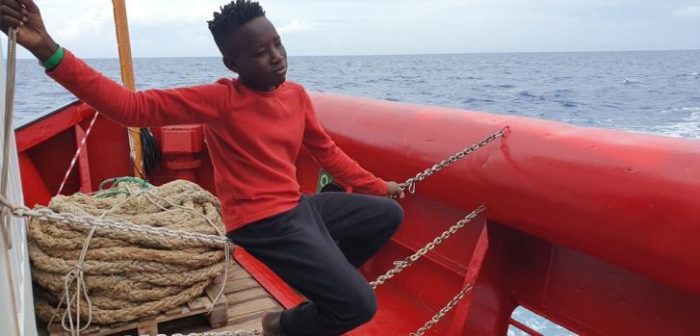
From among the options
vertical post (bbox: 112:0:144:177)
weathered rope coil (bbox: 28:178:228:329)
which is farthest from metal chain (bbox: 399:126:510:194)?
vertical post (bbox: 112:0:144:177)

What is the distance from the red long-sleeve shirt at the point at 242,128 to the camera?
1.72m

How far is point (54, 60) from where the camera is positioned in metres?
1.45

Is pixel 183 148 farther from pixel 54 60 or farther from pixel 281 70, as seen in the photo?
pixel 54 60

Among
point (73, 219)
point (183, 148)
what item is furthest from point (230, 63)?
point (183, 148)

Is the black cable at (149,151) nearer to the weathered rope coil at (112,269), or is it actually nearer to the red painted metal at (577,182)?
the weathered rope coil at (112,269)

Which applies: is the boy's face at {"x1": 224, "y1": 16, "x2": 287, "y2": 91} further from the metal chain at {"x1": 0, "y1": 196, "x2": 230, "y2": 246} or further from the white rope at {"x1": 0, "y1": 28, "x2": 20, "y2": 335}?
the white rope at {"x1": 0, "y1": 28, "x2": 20, "y2": 335}

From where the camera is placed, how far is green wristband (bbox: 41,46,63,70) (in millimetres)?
1440

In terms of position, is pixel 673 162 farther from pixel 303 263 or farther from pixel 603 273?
pixel 303 263

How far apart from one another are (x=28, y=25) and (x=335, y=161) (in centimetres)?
121

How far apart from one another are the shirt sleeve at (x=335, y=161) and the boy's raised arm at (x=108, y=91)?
480mm

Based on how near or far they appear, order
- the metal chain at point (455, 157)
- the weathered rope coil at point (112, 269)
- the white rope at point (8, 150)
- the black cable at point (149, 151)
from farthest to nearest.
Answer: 1. the black cable at point (149, 151)
2. the weathered rope coil at point (112, 269)
3. the metal chain at point (455, 157)
4. the white rope at point (8, 150)

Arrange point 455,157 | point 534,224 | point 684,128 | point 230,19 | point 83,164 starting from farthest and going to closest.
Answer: point 684,128
point 83,164
point 455,157
point 534,224
point 230,19

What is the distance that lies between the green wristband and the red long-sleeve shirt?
19 centimetres

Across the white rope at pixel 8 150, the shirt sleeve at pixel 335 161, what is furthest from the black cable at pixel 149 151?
the white rope at pixel 8 150
